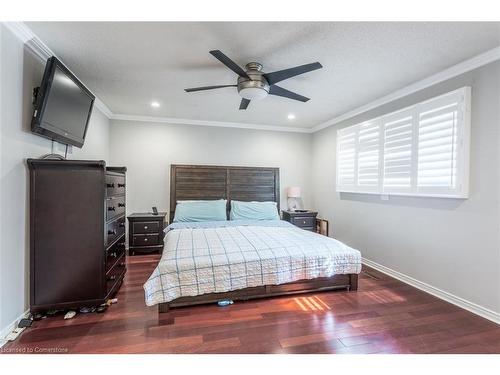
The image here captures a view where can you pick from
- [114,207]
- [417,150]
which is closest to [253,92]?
Answer: [114,207]

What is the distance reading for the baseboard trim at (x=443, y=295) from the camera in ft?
7.27

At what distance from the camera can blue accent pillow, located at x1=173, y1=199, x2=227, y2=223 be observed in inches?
161

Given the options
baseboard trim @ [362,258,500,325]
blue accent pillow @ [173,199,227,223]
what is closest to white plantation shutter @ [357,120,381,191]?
baseboard trim @ [362,258,500,325]

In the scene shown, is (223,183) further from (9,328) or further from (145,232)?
(9,328)

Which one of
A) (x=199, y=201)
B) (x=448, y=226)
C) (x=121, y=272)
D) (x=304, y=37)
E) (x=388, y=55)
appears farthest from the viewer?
(x=199, y=201)

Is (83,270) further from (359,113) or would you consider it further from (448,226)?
(359,113)

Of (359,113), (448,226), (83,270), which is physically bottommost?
(83,270)

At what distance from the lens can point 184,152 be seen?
4.67m

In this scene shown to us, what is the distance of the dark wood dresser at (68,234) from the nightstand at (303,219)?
10.6 ft

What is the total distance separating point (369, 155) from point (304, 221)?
68.1 inches

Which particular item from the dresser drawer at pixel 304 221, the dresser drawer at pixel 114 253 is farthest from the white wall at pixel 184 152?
the dresser drawer at pixel 114 253
